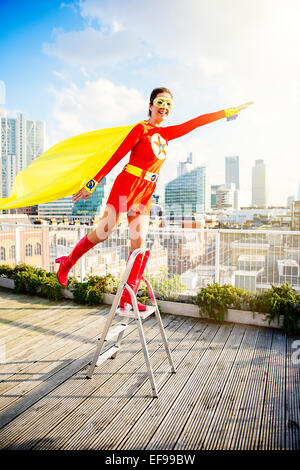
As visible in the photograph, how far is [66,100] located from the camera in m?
3.55

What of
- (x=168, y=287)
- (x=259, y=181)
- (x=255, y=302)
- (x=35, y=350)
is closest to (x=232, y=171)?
(x=259, y=181)

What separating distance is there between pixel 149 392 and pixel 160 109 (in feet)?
6.75

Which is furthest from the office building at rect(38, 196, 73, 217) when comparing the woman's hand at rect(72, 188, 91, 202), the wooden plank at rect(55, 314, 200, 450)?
the wooden plank at rect(55, 314, 200, 450)

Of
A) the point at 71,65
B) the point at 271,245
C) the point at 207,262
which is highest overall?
the point at 71,65

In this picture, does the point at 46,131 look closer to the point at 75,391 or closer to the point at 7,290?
the point at 7,290

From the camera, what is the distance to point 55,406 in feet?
6.22

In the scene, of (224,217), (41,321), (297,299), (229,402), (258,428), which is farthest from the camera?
(224,217)

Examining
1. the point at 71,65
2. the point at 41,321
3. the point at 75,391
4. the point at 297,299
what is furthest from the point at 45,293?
the point at 297,299

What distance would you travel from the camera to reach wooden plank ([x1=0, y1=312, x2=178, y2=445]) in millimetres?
1662

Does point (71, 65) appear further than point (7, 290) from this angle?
No

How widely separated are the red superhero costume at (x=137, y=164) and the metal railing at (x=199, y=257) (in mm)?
1864

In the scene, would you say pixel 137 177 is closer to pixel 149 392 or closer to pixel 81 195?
pixel 81 195

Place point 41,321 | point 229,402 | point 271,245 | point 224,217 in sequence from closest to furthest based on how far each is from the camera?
point 229,402 < point 41,321 < point 271,245 < point 224,217
